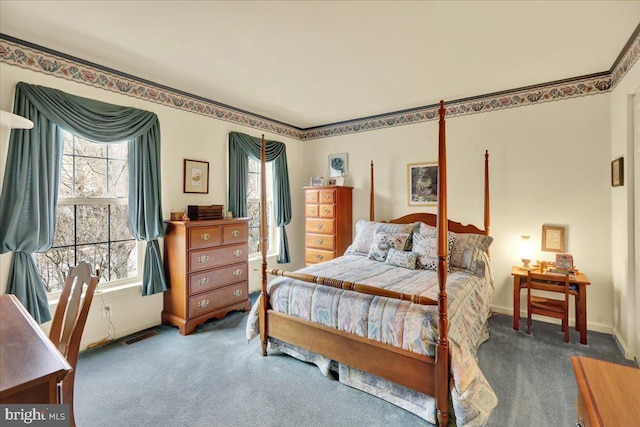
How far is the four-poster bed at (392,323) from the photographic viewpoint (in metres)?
1.78

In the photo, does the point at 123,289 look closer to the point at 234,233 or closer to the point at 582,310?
the point at 234,233

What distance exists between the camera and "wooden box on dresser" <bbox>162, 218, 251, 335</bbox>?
310 cm

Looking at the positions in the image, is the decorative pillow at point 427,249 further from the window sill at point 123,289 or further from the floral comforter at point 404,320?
the window sill at point 123,289

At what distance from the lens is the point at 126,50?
252cm

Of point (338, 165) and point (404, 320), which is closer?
point (404, 320)

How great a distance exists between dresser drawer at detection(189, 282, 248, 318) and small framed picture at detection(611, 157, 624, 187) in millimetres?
3980

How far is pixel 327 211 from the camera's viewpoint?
4.41 metres

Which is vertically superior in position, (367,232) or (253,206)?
(253,206)

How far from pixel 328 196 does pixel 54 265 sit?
313 centimetres

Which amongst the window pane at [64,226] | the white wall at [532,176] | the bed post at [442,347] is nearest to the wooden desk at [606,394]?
the bed post at [442,347]

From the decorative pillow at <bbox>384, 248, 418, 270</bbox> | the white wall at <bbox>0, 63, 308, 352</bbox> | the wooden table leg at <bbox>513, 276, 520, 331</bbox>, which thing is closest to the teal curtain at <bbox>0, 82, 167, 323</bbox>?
the white wall at <bbox>0, 63, 308, 352</bbox>

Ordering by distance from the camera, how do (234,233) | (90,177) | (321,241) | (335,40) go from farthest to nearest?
(321,241) < (234,233) < (90,177) < (335,40)

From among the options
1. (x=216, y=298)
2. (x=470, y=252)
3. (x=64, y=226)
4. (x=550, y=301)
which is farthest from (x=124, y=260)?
(x=550, y=301)

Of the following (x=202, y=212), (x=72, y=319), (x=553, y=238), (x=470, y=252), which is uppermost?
(x=202, y=212)
